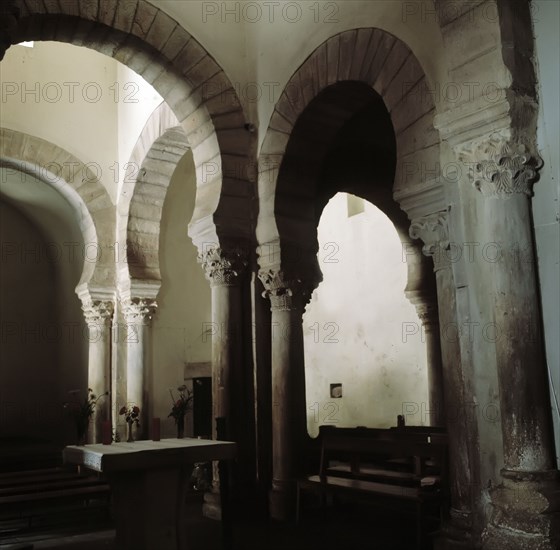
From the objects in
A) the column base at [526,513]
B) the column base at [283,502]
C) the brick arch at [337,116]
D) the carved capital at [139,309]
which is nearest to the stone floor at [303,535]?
the column base at [283,502]

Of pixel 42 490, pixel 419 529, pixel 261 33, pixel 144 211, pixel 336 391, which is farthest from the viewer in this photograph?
pixel 336 391

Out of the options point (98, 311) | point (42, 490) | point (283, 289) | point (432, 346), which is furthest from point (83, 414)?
point (432, 346)

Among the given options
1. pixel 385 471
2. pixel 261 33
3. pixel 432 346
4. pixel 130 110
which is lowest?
pixel 385 471

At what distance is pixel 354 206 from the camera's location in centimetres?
1205

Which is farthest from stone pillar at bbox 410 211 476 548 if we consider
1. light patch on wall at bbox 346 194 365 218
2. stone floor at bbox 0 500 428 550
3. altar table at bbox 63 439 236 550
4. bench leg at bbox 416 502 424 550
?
light patch on wall at bbox 346 194 365 218

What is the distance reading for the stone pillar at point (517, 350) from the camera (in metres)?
3.71

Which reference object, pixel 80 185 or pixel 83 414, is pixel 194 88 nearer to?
pixel 80 185

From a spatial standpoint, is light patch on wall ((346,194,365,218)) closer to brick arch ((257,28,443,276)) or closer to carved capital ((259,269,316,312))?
brick arch ((257,28,443,276))

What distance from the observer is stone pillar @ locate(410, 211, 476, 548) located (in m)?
4.39

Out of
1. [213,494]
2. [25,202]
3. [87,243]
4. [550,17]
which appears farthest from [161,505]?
[25,202]

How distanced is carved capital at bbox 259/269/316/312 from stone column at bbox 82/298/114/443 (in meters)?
4.07

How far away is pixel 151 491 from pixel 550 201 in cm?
316

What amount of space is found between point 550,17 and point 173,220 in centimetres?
721

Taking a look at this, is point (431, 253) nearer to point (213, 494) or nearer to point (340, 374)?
point (213, 494)
